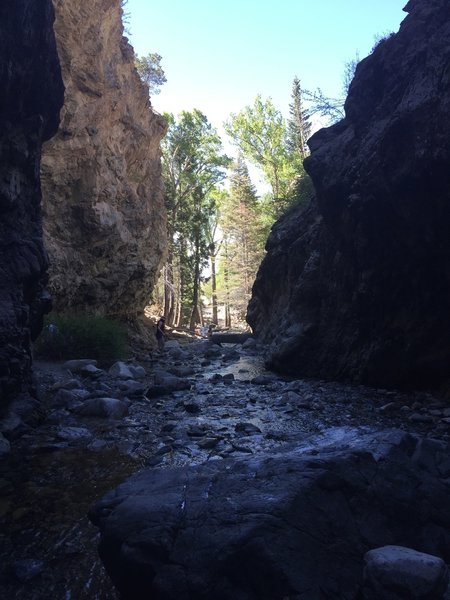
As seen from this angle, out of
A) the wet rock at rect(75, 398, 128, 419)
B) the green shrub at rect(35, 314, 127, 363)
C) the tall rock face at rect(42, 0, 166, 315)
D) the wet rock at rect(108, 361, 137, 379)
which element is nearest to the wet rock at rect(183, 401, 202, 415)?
the wet rock at rect(75, 398, 128, 419)

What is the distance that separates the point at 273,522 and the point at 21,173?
7734mm

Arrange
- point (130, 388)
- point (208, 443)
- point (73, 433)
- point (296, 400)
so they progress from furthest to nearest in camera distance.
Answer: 1. point (130, 388)
2. point (296, 400)
3. point (73, 433)
4. point (208, 443)

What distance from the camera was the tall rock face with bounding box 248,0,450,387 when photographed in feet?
28.2

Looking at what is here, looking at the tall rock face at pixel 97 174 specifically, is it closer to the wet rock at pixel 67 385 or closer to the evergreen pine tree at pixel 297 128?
the wet rock at pixel 67 385

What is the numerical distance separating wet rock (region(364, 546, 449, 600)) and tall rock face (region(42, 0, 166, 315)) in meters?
16.7

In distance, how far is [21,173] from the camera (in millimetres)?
7938

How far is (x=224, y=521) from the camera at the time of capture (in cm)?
278

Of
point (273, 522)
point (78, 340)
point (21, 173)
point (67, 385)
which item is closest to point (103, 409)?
point (67, 385)

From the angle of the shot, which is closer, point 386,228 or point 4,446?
point 4,446

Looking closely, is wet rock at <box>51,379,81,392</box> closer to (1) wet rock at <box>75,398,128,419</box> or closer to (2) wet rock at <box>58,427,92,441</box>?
(1) wet rock at <box>75,398,128,419</box>

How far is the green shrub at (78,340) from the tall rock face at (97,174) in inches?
135

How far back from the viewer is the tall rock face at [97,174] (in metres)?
18.0

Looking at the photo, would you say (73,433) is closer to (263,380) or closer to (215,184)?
(263,380)

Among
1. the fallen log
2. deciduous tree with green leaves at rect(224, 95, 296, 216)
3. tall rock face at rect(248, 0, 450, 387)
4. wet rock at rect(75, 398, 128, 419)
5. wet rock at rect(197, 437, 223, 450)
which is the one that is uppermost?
deciduous tree with green leaves at rect(224, 95, 296, 216)
